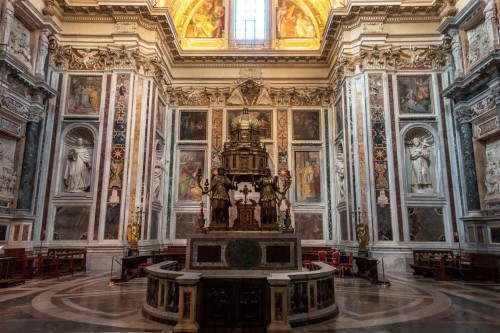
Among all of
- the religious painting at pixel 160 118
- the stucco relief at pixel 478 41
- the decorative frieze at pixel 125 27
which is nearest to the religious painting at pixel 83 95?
the decorative frieze at pixel 125 27

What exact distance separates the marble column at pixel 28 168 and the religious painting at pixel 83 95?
2086 mm

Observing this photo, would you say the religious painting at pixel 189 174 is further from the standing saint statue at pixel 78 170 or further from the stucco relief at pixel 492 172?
the stucco relief at pixel 492 172

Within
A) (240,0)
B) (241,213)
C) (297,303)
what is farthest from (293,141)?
(297,303)

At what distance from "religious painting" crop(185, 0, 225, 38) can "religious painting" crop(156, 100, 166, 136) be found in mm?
5607

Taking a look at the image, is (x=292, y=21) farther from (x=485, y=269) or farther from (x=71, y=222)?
(x=485, y=269)

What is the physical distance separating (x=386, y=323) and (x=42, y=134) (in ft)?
52.8

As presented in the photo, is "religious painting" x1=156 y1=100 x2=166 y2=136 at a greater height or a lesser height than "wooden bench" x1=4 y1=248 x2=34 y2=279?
greater

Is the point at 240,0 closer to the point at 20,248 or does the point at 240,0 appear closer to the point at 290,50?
the point at 290,50

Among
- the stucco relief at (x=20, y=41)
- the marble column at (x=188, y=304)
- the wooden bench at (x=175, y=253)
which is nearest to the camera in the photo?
the marble column at (x=188, y=304)

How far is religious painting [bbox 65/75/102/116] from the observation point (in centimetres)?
1731

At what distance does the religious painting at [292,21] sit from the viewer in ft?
75.4

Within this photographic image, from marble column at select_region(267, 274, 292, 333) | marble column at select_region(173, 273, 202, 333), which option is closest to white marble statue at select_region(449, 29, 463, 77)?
marble column at select_region(267, 274, 292, 333)

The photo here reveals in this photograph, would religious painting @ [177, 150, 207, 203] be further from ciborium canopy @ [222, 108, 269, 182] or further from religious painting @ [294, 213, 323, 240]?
ciborium canopy @ [222, 108, 269, 182]

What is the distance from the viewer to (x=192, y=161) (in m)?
21.5
